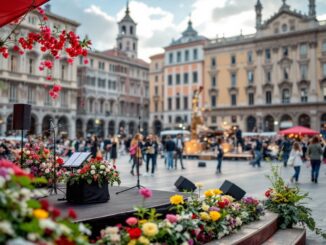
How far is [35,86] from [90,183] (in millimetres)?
46088

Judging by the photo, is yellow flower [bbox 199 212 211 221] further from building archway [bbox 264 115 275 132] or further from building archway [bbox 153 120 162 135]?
building archway [bbox 153 120 162 135]

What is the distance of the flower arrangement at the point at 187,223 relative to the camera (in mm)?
3305

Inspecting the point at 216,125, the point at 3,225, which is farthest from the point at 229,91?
the point at 3,225

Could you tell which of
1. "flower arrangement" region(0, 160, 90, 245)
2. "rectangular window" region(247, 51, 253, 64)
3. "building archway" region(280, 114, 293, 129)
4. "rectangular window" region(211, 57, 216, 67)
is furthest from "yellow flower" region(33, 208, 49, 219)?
"rectangular window" region(211, 57, 216, 67)

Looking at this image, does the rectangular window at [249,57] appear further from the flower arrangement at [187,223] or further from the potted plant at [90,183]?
the potted plant at [90,183]

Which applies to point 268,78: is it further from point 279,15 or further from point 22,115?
point 22,115

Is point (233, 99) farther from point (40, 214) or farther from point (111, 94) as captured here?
point (40, 214)

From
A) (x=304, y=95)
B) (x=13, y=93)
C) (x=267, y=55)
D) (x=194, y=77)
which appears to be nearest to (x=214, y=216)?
(x=13, y=93)

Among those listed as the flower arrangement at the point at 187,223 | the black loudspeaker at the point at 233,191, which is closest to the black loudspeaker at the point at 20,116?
the flower arrangement at the point at 187,223

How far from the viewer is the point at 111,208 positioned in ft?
18.7

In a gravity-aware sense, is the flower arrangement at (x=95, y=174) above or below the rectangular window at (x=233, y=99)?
below

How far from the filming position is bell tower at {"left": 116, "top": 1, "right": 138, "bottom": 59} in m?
87.5

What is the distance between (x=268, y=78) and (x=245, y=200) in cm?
4962

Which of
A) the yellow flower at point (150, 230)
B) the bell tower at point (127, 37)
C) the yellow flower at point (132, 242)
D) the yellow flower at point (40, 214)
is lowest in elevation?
the yellow flower at point (132, 242)
